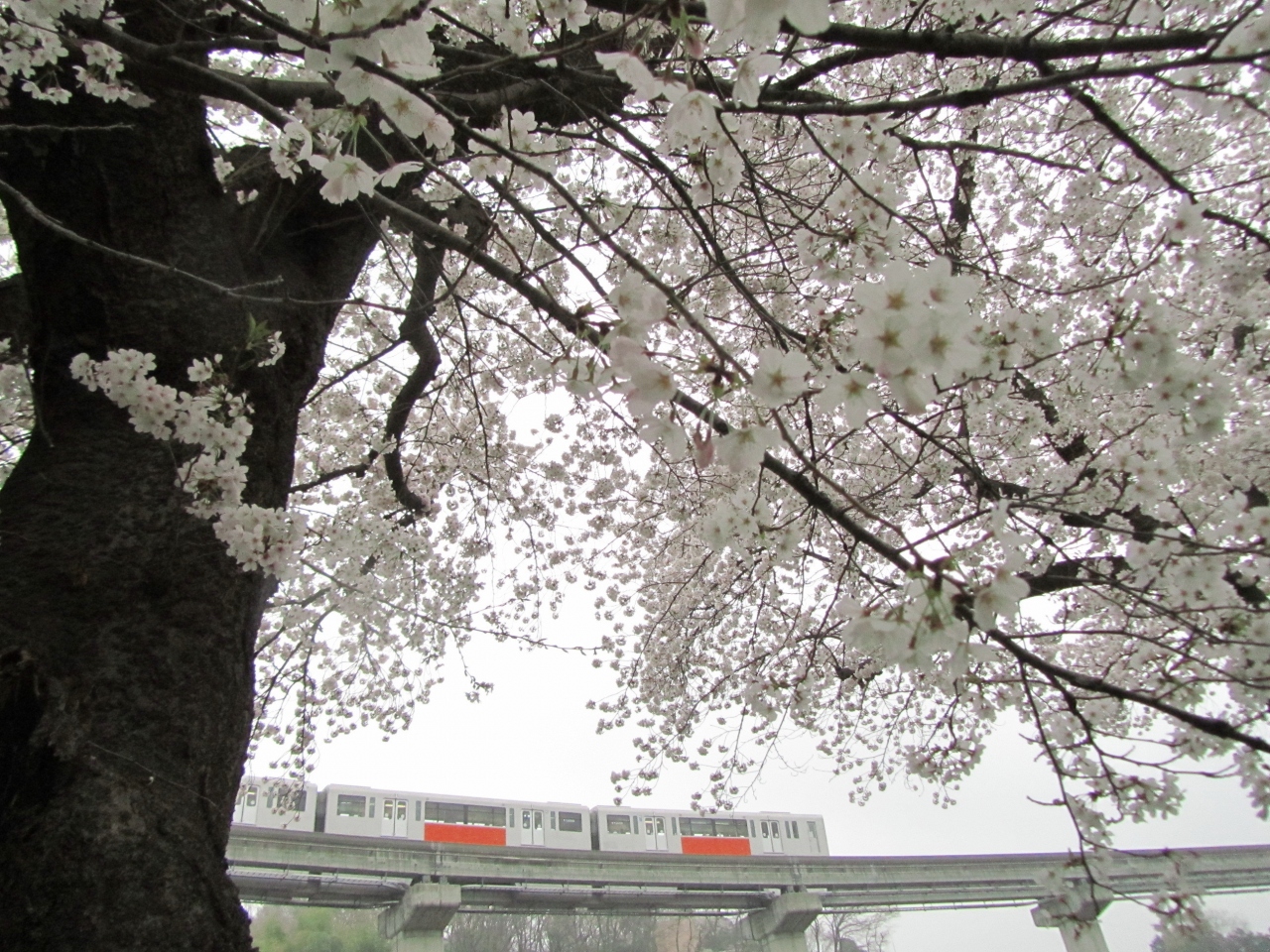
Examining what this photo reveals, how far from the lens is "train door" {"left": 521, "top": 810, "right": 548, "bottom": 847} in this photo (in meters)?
15.9

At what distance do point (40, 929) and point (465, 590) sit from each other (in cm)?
509

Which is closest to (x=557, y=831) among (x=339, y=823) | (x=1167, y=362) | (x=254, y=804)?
(x=339, y=823)

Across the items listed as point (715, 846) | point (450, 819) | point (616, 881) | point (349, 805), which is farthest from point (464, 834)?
point (715, 846)

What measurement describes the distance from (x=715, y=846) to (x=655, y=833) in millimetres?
1704

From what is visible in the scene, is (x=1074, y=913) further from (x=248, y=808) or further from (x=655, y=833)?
(x=655, y=833)

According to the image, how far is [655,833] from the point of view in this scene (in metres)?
17.8

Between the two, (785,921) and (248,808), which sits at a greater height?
(248,808)

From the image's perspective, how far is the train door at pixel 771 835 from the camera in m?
18.9

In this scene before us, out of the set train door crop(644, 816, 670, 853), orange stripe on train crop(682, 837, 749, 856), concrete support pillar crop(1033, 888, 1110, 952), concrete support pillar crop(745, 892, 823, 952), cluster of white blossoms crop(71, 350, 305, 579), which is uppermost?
cluster of white blossoms crop(71, 350, 305, 579)

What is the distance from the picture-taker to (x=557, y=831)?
16375mm

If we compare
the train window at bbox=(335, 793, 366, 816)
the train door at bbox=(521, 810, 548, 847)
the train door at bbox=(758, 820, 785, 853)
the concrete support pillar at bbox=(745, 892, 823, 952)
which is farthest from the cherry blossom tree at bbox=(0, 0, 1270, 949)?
the concrete support pillar at bbox=(745, 892, 823, 952)

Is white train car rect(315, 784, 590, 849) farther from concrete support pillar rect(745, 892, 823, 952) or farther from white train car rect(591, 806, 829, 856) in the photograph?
concrete support pillar rect(745, 892, 823, 952)

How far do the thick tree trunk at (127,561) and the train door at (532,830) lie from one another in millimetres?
16120

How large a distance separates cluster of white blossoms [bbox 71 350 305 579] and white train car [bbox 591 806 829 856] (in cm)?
1766
